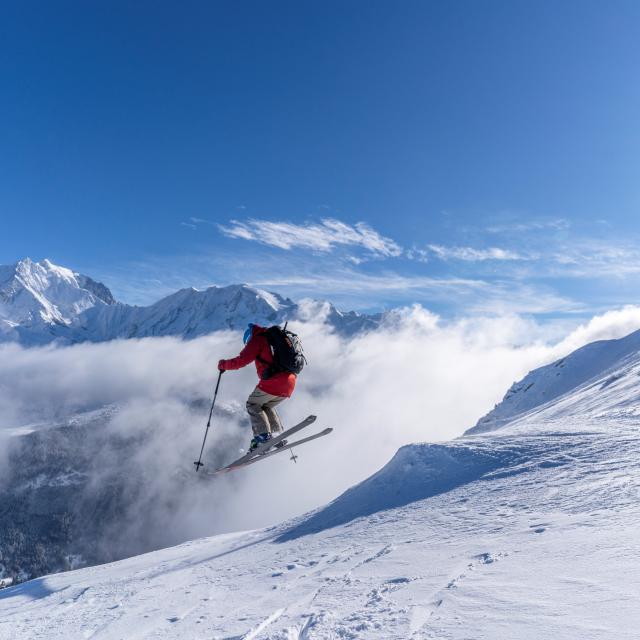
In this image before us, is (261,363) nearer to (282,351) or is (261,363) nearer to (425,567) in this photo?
(282,351)

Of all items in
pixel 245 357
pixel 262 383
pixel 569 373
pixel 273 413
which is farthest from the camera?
pixel 569 373

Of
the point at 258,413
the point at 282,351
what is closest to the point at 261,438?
the point at 258,413

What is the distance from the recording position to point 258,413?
48.6 ft

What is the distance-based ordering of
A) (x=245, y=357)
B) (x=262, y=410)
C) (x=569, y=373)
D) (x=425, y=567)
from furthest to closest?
(x=569, y=373), (x=262, y=410), (x=245, y=357), (x=425, y=567)

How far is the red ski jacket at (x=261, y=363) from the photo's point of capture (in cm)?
1312

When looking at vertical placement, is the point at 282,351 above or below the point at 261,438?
above

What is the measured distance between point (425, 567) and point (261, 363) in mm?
7763

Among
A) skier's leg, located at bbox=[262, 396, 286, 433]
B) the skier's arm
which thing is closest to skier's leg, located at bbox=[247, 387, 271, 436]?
skier's leg, located at bbox=[262, 396, 286, 433]

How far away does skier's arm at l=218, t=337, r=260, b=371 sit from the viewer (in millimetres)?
13031

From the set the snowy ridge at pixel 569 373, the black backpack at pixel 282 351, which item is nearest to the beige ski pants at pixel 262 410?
the black backpack at pixel 282 351

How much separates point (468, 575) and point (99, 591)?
10.1 metres

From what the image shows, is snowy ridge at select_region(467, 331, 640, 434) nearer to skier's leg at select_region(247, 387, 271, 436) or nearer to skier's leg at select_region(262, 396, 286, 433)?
skier's leg at select_region(262, 396, 286, 433)

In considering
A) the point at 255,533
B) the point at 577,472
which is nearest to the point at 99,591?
the point at 255,533

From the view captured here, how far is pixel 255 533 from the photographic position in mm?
16281
